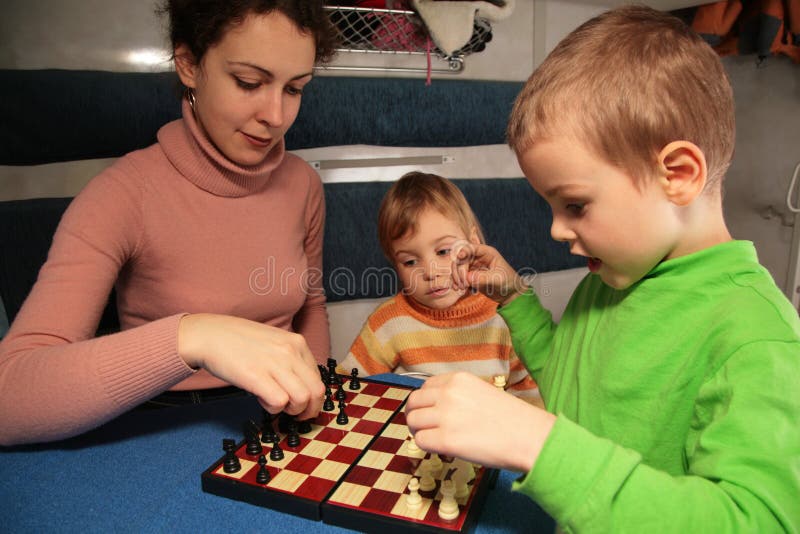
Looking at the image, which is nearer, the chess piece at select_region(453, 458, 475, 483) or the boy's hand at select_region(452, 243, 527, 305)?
the chess piece at select_region(453, 458, 475, 483)

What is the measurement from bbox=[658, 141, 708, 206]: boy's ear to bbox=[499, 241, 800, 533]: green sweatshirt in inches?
2.9

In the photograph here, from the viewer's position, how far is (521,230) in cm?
225

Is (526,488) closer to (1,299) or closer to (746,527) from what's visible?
(746,527)

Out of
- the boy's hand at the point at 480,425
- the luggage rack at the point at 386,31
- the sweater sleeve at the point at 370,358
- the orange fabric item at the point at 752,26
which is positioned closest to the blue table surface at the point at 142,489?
the boy's hand at the point at 480,425

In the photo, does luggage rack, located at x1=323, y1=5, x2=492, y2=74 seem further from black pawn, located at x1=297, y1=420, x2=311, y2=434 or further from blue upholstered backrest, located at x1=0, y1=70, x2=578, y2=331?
black pawn, located at x1=297, y1=420, x2=311, y2=434

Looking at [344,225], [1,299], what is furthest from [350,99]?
[1,299]

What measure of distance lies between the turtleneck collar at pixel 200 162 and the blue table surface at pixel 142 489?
54 centimetres

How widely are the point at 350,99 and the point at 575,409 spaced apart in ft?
4.72

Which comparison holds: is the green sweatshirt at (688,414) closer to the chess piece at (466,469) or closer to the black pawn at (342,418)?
the chess piece at (466,469)

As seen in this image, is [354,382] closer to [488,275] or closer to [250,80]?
[488,275]

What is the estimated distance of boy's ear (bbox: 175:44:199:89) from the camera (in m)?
1.18

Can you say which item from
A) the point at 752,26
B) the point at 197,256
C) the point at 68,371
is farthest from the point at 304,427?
the point at 752,26

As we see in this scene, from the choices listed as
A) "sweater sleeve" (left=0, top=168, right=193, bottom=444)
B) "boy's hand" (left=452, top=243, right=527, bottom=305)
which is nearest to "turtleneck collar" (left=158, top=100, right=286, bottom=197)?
"sweater sleeve" (left=0, top=168, right=193, bottom=444)

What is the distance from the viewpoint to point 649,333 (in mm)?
673
